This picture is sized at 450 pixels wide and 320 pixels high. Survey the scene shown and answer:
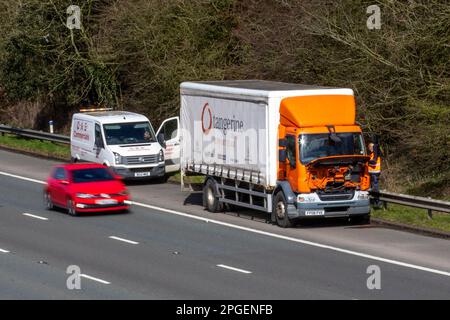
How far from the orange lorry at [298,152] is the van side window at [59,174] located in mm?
4834

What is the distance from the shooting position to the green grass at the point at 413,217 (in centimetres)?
2794

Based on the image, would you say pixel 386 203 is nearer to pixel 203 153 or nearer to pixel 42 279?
pixel 203 153

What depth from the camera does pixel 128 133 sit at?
125 ft

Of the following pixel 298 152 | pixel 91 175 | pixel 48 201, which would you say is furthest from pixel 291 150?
pixel 48 201

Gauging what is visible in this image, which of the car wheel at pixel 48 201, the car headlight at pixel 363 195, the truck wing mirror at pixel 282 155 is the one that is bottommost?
the car wheel at pixel 48 201

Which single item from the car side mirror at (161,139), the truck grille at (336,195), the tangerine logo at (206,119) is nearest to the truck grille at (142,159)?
the car side mirror at (161,139)

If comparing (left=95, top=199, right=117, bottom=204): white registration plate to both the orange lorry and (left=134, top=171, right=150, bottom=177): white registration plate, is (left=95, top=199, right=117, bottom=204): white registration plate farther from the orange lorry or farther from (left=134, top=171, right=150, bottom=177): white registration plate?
(left=134, top=171, right=150, bottom=177): white registration plate

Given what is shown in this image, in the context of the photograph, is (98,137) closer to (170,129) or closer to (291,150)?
(170,129)

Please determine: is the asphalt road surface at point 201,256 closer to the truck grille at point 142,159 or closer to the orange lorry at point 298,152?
the orange lorry at point 298,152

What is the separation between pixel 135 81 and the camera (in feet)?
150

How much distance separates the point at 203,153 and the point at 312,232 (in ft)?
16.2

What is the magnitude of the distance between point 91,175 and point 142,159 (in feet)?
19.4
